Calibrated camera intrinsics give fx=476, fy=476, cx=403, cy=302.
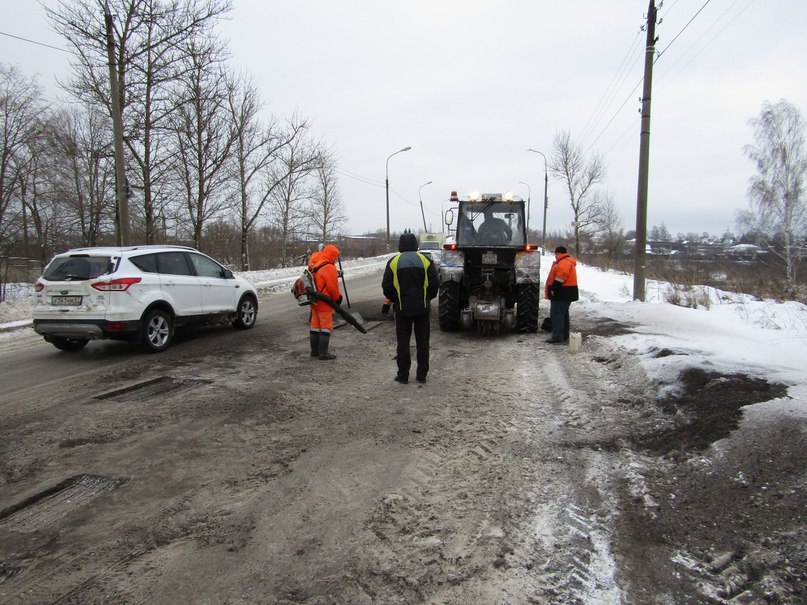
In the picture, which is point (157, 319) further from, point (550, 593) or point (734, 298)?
point (734, 298)

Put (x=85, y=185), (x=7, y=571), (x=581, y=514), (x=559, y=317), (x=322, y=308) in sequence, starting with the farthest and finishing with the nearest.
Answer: (x=85, y=185), (x=559, y=317), (x=322, y=308), (x=581, y=514), (x=7, y=571)

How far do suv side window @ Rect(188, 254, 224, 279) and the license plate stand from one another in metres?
2.10

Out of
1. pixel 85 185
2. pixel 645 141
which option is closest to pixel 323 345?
pixel 645 141

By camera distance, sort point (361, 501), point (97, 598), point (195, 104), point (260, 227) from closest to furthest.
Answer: point (97, 598) < point (361, 501) < point (195, 104) < point (260, 227)

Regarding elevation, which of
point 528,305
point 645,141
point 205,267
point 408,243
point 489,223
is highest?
point 645,141

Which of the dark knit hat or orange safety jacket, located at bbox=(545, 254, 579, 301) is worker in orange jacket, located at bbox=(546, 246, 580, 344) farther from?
the dark knit hat

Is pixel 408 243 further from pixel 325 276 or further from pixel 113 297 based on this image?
pixel 113 297

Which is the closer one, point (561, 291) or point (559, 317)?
point (561, 291)

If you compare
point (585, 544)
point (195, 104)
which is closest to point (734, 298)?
point (585, 544)

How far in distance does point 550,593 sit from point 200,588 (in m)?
1.79

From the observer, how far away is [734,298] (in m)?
14.9

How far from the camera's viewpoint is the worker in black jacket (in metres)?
6.27

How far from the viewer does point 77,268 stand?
24.4 ft

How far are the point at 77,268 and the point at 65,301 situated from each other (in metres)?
0.54
